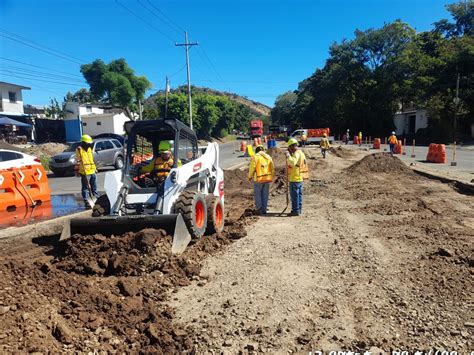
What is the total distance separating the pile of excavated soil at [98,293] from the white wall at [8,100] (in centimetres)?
4025

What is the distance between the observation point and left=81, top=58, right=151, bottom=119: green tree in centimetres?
5728

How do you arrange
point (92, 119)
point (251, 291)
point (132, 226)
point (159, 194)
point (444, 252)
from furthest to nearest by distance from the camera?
point (92, 119), point (159, 194), point (132, 226), point (444, 252), point (251, 291)

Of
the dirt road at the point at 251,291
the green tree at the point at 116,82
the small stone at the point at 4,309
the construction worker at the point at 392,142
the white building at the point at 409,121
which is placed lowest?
the dirt road at the point at 251,291

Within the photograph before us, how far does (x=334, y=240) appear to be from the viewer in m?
6.59

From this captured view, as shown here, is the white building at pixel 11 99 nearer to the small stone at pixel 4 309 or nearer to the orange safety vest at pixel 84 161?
the orange safety vest at pixel 84 161

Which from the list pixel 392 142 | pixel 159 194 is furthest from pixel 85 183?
pixel 392 142

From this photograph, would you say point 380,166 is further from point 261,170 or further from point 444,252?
point 444,252

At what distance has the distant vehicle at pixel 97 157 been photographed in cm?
1888

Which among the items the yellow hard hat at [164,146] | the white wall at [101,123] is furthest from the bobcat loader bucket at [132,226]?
the white wall at [101,123]

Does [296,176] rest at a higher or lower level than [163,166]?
lower

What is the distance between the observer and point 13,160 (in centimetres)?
1034

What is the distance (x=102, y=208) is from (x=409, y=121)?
58853 millimetres

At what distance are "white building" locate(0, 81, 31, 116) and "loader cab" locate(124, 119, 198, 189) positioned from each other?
38440 millimetres

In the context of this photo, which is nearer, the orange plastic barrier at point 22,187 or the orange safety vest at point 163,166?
the orange safety vest at point 163,166
